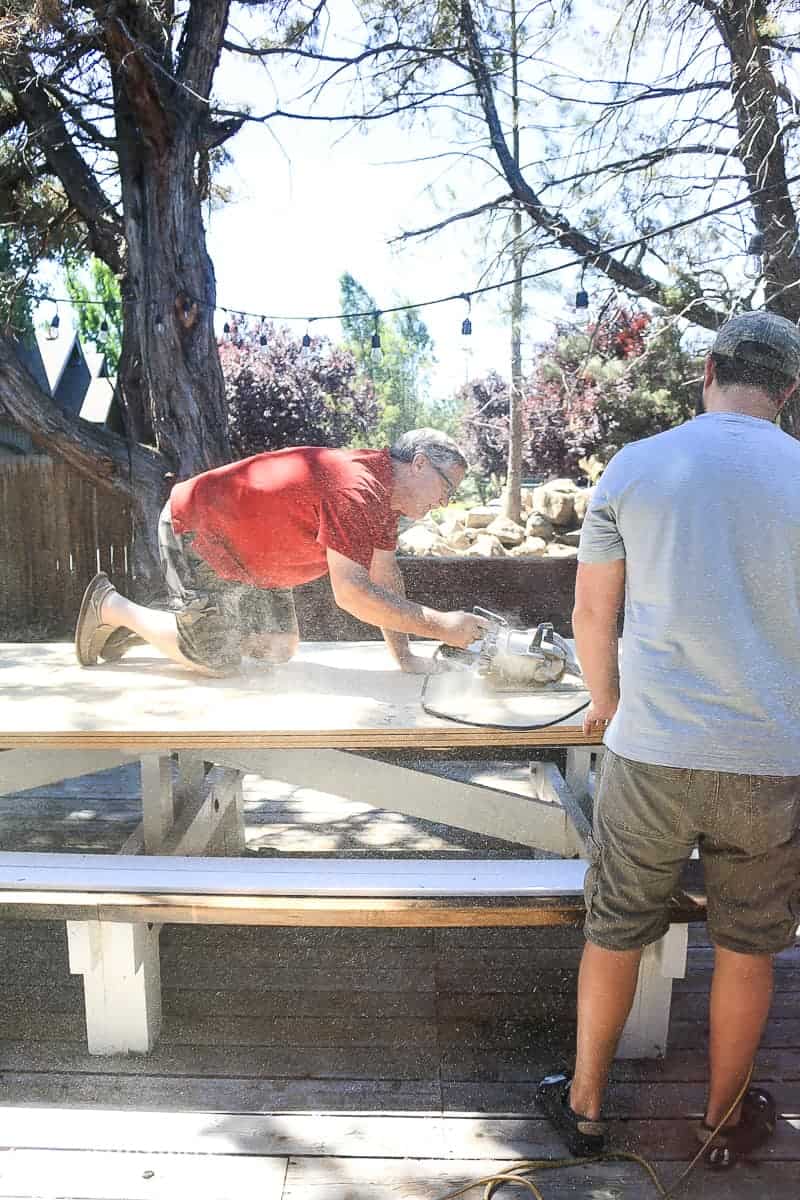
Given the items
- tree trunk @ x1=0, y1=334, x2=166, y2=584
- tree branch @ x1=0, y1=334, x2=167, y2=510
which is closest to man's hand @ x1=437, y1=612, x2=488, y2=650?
tree trunk @ x1=0, y1=334, x2=166, y2=584

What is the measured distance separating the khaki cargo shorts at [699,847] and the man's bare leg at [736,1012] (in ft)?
0.10

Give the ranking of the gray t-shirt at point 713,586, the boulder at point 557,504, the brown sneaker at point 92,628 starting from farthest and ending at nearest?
the boulder at point 557,504, the brown sneaker at point 92,628, the gray t-shirt at point 713,586

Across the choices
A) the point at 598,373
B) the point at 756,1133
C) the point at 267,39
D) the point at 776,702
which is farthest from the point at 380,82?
the point at 756,1133

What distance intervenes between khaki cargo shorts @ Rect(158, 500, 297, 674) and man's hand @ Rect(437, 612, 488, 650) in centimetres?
49

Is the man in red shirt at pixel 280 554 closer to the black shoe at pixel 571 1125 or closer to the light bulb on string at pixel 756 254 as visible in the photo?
the black shoe at pixel 571 1125

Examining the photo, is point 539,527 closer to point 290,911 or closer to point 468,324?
point 468,324

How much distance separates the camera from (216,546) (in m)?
2.11

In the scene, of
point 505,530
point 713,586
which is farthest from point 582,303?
point 713,586

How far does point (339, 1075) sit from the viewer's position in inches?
62.2

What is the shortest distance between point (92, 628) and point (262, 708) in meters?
0.61

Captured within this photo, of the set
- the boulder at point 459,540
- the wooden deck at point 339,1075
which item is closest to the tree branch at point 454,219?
the boulder at point 459,540

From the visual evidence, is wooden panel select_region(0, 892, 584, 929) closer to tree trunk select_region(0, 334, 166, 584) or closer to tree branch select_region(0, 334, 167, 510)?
tree trunk select_region(0, 334, 166, 584)

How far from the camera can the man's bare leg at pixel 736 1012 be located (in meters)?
1.24

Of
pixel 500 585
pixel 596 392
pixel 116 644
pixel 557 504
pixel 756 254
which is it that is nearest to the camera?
pixel 116 644
